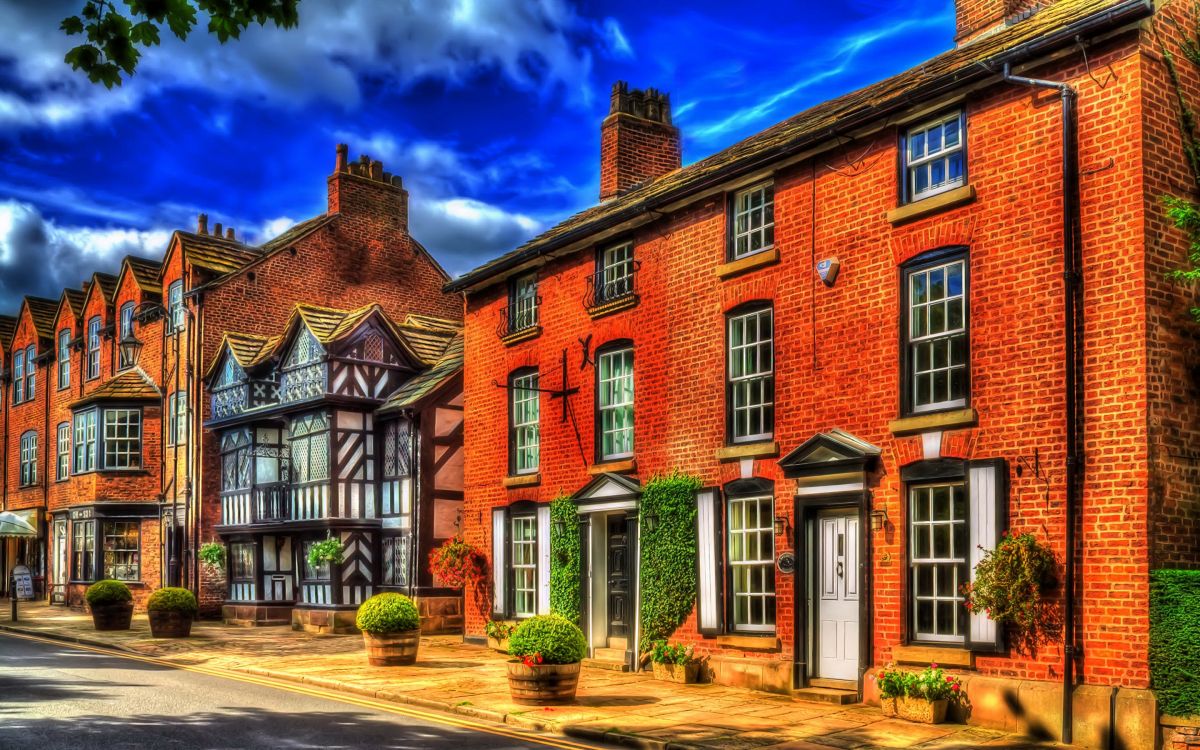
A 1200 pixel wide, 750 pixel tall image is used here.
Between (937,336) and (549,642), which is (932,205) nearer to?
(937,336)

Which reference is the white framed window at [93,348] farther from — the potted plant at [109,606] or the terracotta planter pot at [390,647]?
the terracotta planter pot at [390,647]

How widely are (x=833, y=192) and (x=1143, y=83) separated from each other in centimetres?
450

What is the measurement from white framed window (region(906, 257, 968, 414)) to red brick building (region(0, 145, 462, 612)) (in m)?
21.9

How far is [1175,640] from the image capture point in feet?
38.3

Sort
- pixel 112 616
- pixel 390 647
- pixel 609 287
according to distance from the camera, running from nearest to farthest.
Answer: pixel 390 647 → pixel 609 287 → pixel 112 616

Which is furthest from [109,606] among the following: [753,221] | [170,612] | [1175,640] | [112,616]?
[1175,640]

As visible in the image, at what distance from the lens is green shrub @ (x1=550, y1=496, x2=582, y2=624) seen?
20.7 meters

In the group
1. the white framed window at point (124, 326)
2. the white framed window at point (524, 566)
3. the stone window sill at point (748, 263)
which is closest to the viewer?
the stone window sill at point (748, 263)

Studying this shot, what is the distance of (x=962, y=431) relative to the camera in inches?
550

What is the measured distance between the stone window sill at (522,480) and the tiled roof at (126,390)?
18.1 metres

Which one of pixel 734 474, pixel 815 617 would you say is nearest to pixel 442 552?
pixel 734 474

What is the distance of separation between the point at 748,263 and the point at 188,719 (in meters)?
9.86

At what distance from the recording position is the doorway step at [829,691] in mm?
14891

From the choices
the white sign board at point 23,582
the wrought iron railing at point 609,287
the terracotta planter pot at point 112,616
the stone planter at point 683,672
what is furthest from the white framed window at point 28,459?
the stone planter at point 683,672
